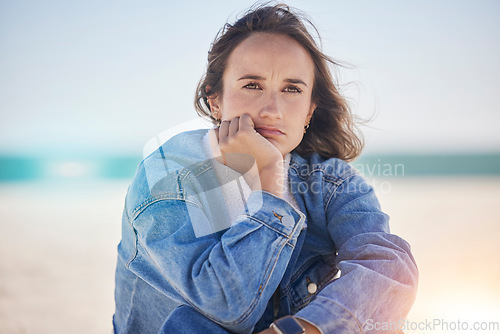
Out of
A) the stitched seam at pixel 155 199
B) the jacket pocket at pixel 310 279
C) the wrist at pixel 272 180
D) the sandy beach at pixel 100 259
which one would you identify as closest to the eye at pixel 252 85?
the wrist at pixel 272 180

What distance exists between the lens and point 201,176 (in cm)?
158

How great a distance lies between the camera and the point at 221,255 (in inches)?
50.2

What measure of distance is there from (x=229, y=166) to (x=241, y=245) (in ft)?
1.59

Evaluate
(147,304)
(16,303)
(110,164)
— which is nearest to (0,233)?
(16,303)

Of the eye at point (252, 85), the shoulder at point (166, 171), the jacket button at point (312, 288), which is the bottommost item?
the jacket button at point (312, 288)

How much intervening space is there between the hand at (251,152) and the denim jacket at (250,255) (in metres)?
0.08

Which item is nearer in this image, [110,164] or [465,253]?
[465,253]

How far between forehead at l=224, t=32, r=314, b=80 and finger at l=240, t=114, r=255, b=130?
210 mm

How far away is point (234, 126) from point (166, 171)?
0.38 meters

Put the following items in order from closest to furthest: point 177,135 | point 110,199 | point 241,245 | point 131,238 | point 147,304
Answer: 1. point 241,245
2. point 131,238
3. point 147,304
4. point 177,135
5. point 110,199

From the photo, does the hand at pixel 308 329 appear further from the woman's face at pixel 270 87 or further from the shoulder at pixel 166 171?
the woman's face at pixel 270 87

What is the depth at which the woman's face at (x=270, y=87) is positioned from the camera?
1.77 meters

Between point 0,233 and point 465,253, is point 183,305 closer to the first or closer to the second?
point 465,253

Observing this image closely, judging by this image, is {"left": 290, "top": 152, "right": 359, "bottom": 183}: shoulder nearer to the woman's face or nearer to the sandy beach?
the woman's face
